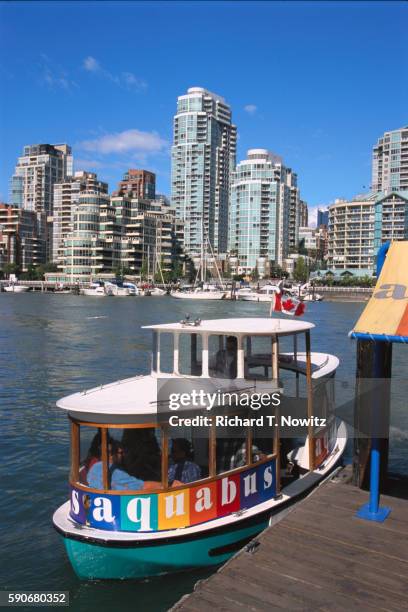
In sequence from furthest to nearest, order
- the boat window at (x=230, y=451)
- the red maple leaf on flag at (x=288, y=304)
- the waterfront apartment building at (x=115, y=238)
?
1. the waterfront apartment building at (x=115, y=238)
2. the red maple leaf on flag at (x=288, y=304)
3. the boat window at (x=230, y=451)

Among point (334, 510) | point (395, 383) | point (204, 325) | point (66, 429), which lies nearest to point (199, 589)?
point (334, 510)

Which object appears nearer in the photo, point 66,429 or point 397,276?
point 397,276

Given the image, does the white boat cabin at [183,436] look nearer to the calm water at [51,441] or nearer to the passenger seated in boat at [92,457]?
the passenger seated in boat at [92,457]

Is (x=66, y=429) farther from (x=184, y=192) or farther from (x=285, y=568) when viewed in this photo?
(x=184, y=192)

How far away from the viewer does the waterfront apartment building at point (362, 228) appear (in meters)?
143

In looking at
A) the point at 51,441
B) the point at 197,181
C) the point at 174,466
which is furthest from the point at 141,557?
the point at 197,181

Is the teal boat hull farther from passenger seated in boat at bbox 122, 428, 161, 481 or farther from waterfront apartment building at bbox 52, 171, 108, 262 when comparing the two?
waterfront apartment building at bbox 52, 171, 108, 262

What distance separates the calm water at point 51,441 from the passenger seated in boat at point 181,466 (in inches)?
62.5

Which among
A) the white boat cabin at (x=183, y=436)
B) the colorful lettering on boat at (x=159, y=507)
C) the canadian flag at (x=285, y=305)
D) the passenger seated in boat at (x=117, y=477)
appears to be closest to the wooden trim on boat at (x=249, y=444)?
the white boat cabin at (x=183, y=436)

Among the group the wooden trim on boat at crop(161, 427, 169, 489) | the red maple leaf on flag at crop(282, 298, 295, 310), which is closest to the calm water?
the wooden trim on boat at crop(161, 427, 169, 489)

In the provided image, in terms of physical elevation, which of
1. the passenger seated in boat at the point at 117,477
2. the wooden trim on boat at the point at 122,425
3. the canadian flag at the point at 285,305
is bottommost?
the passenger seated in boat at the point at 117,477

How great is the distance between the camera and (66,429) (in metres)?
18.2

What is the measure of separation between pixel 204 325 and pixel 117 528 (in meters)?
3.90

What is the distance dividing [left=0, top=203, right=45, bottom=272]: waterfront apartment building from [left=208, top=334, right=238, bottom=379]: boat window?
173m
